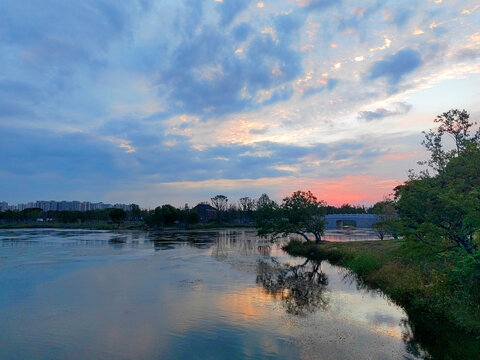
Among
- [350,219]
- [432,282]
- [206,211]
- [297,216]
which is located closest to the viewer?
[432,282]

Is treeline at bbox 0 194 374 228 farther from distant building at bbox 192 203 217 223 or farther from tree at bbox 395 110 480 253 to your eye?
tree at bbox 395 110 480 253

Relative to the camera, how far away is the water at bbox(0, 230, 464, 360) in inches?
473

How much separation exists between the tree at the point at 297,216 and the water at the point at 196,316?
13.8 metres

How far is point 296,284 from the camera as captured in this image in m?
22.9

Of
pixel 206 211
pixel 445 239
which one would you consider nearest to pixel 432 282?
pixel 445 239

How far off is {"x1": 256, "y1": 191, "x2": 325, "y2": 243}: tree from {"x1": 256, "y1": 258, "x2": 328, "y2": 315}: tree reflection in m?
9.16

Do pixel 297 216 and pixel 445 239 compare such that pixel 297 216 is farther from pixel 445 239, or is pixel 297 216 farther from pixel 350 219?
pixel 350 219

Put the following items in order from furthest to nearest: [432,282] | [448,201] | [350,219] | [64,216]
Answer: [64,216]
[350,219]
[432,282]
[448,201]

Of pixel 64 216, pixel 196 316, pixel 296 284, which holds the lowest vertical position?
pixel 296 284

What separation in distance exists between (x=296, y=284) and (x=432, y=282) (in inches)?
325

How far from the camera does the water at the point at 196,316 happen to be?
12008mm

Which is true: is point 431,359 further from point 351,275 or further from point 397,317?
point 351,275

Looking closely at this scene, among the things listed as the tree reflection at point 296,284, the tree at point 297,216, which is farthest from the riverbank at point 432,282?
the tree at point 297,216

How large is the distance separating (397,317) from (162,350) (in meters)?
9.95
